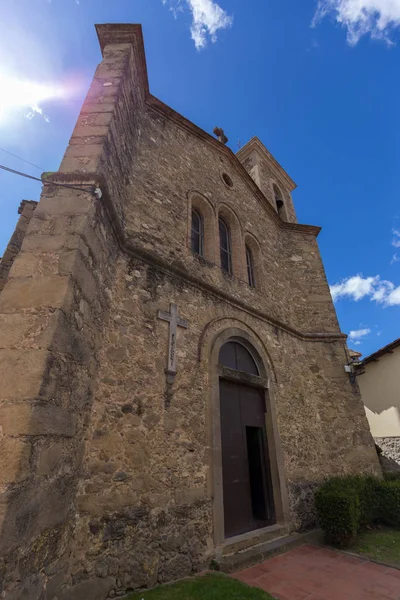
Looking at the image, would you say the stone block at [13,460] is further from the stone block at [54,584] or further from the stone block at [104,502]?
the stone block at [104,502]

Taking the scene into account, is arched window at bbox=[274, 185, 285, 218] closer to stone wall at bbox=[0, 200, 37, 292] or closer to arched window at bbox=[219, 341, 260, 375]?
arched window at bbox=[219, 341, 260, 375]

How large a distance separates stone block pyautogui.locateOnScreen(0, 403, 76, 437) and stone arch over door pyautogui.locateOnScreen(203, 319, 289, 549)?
2956 millimetres

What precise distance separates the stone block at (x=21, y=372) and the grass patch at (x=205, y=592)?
8.66 ft

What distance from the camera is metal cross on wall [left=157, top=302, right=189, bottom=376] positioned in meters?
4.67

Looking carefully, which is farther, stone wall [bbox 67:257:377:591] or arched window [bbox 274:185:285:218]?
arched window [bbox 274:185:285:218]

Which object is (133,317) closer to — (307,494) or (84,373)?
(84,373)

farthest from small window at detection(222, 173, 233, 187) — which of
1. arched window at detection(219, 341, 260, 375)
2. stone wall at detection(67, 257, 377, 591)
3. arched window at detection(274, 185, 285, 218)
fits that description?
arched window at detection(219, 341, 260, 375)

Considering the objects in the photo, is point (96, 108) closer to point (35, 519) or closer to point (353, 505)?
A: point (35, 519)

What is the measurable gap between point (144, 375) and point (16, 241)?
333 cm

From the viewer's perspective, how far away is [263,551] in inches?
180

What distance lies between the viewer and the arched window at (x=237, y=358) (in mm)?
6039

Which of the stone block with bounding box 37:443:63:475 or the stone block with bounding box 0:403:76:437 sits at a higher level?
the stone block with bounding box 0:403:76:437

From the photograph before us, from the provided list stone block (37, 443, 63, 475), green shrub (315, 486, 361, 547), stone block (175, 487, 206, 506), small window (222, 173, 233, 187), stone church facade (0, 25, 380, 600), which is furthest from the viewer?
small window (222, 173, 233, 187)

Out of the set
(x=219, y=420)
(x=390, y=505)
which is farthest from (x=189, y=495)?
(x=390, y=505)
